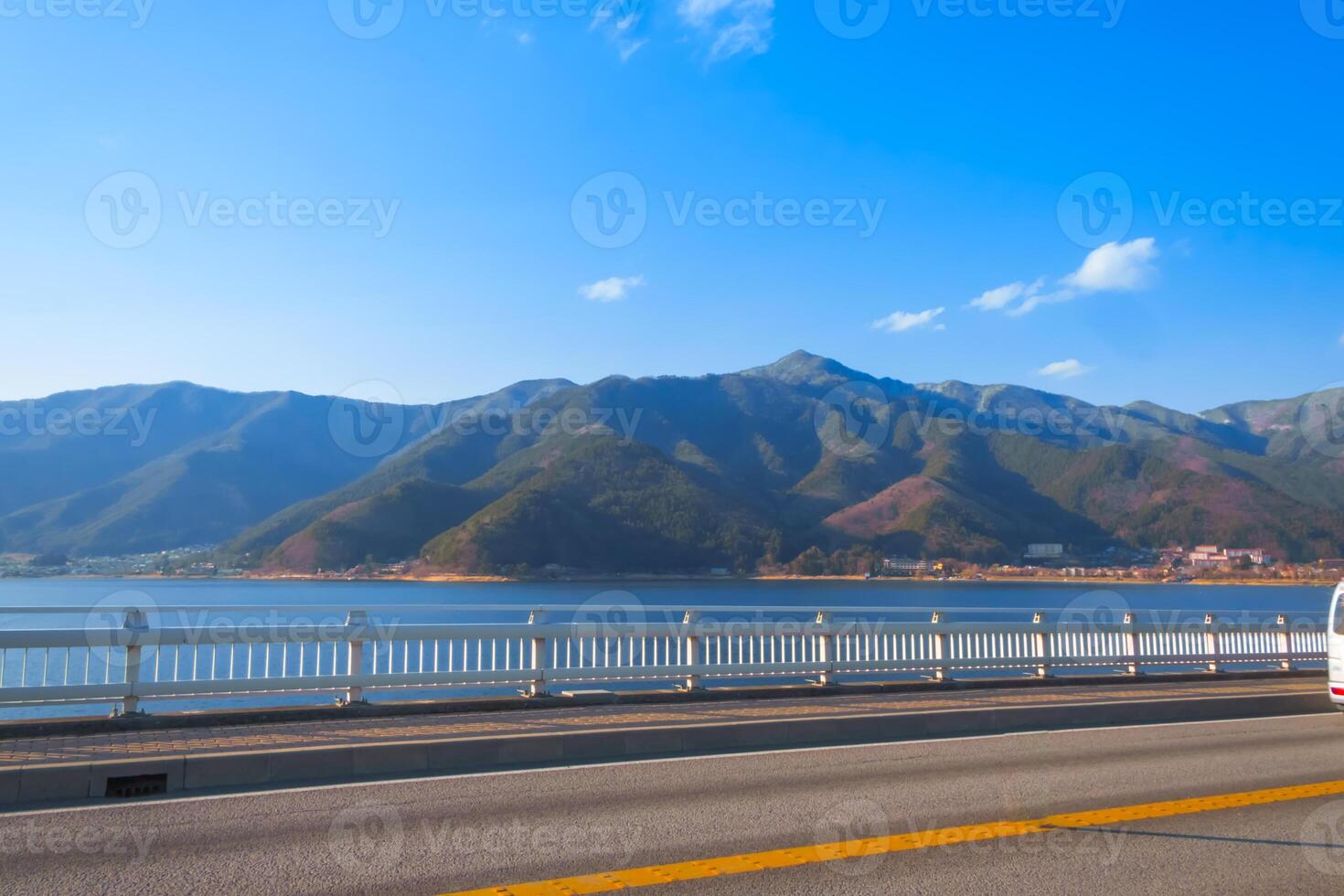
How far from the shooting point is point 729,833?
24.3 feet

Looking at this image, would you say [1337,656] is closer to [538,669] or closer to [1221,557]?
[538,669]

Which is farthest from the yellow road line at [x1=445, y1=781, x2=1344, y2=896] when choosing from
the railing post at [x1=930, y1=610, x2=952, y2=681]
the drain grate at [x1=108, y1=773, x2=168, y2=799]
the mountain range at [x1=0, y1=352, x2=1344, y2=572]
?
the mountain range at [x1=0, y1=352, x2=1344, y2=572]

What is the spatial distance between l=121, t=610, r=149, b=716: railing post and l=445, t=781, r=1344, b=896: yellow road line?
7.70 metres

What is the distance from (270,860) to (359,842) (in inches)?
25.0

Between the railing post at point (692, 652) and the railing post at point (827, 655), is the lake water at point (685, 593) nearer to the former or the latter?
the railing post at point (827, 655)

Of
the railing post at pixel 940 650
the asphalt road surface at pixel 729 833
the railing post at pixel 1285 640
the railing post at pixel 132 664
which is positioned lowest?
the railing post at pixel 1285 640

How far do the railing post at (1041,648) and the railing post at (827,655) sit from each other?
192 inches

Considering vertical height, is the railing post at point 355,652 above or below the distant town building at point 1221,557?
above

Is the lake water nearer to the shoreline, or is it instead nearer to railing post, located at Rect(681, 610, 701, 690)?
the shoreline

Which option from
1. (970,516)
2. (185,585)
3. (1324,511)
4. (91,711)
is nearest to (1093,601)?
(970,516)

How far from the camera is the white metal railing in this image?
1188 centimetres

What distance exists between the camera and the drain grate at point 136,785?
867 centimetres

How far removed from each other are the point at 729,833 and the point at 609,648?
465 inches

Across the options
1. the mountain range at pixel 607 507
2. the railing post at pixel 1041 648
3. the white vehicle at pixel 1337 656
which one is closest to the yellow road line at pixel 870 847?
the white vehicle at pixel 1337 656
